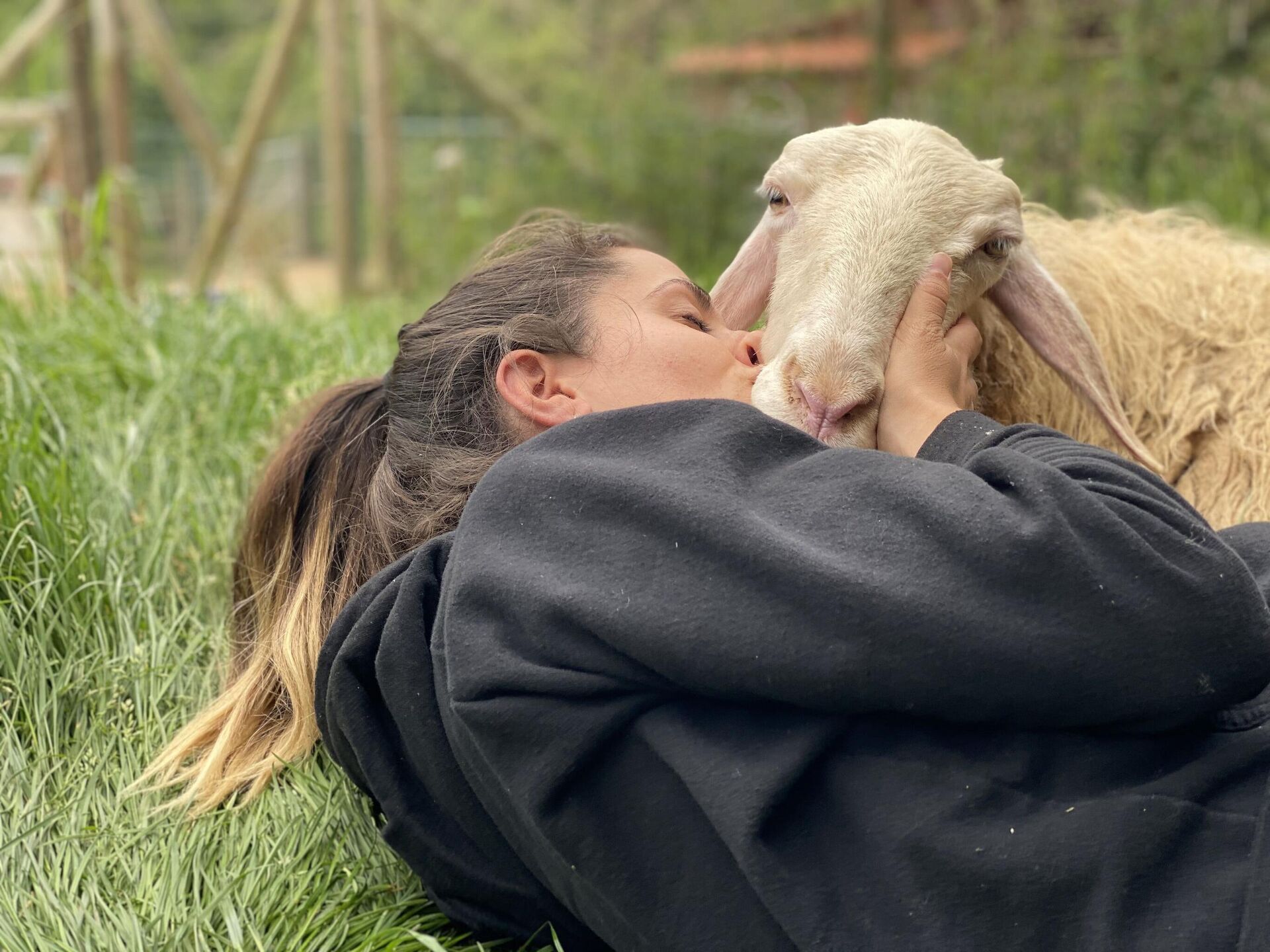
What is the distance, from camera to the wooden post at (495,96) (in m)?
8.62

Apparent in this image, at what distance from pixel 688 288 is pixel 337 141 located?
687 centimetres

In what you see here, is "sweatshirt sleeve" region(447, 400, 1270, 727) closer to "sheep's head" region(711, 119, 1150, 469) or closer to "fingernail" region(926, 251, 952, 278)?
→ "sheep's head" region(711, 119, 1150, 469)

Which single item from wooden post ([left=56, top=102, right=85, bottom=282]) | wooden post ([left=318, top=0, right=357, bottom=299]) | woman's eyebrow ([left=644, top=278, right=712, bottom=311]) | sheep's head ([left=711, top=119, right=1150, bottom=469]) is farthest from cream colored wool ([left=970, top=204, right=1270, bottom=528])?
wooden post ([left=318, top=0, right=357, bottom=299])

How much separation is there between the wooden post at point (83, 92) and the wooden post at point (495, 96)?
232cm

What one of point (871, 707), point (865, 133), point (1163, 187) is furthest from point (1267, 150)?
point (871, 707)

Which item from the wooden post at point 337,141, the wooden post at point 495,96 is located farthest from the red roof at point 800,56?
the wooden post at point 337,141

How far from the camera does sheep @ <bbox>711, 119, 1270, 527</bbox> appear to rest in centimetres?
215

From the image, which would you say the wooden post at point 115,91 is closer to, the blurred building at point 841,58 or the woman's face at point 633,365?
the woman's face at point 633,365

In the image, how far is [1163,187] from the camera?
7.28m

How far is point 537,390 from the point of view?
2096mm

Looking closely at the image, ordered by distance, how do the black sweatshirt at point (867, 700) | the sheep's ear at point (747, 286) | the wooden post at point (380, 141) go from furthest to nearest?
1. the wooden post at point (380, 141)
2. the sheep's ear at point (747, 286)
3. the black sweatshirt at point (867, 700)

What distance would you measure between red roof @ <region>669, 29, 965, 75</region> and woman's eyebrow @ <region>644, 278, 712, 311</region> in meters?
9.41

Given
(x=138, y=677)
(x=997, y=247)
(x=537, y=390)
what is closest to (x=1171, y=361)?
(x=997, y=247)

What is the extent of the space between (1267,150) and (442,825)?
7.33 m
